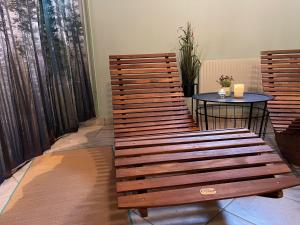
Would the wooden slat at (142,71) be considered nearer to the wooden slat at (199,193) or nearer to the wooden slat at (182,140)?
the wooden slat at (182,140)

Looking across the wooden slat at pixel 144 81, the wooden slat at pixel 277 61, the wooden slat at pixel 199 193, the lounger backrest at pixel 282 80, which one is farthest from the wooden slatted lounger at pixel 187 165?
the wooden slat at pixel 277 61

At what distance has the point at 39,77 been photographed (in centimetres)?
240

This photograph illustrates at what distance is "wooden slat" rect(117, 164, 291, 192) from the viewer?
3.90ft

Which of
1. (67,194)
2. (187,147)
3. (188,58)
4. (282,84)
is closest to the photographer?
(187,147)

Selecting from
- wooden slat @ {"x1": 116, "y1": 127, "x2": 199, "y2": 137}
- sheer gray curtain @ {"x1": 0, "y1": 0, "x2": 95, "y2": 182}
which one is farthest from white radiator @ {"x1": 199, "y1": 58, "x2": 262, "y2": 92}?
sheer gray curtain @ {"x1": 0, "y1": 0, "x2": 95, "y2": 182}

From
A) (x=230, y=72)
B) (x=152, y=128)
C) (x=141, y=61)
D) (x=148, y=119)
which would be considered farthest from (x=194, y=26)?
(x=152, y=128)

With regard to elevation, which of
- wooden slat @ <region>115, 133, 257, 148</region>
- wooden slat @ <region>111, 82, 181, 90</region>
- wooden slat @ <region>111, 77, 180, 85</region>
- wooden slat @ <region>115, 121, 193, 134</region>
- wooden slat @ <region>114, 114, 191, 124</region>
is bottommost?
wooden slat @ <region>115, 121, 193, 134</region>

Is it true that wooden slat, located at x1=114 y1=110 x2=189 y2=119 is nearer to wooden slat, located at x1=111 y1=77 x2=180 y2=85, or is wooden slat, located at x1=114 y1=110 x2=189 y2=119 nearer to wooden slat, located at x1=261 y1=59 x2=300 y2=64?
wooden slat, located at x1=111 y1=77 x2=180 y2=85

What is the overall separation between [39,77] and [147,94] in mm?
1045

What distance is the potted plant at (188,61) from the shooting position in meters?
3.02

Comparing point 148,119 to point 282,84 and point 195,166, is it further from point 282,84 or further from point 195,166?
point 282,84

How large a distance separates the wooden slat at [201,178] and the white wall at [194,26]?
217cm

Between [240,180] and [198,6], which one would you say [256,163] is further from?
[198,6]

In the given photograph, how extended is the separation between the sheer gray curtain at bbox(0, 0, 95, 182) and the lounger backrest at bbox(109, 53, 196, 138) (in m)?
0.68
